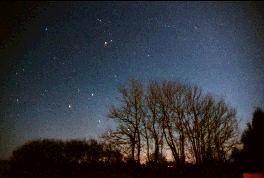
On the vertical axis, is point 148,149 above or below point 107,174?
above

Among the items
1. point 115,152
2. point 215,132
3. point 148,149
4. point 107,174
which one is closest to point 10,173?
point 107,174

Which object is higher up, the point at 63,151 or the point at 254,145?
the point at 63,151

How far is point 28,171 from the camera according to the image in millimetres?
23875

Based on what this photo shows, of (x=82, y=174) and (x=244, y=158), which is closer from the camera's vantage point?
(x=244, y=158)

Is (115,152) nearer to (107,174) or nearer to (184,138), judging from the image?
(184,138)

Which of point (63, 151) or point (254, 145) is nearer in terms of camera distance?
point (254, 145)

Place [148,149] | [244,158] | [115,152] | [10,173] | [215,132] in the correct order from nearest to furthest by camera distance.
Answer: [244,158]
[10,173]
[115,152]
[148,149]
[215,132]

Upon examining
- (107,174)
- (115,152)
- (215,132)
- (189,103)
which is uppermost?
(189,103)

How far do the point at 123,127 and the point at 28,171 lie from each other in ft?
59.7

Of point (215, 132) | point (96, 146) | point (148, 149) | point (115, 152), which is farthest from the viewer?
point (96, 146)

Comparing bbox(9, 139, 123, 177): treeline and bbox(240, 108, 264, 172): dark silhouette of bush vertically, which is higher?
bbox(9, 139, 123, 177): treeline

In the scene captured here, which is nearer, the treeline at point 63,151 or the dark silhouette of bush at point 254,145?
the dark silhouette of bush at point 254,145

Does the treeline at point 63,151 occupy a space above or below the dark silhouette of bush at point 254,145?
above

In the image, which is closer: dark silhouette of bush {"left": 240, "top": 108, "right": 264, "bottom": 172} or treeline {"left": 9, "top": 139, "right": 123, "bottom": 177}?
dark silhouette of bush {"left": 240, "top": 108, "right": 264, "bottom": 172}
